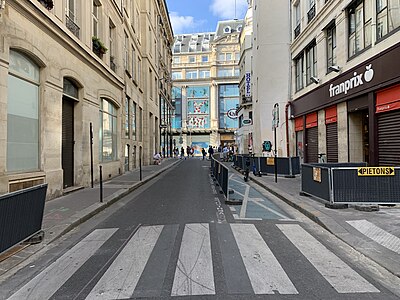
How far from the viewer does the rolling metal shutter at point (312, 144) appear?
61.1 feet

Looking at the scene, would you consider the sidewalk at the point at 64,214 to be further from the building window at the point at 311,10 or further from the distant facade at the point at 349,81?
the building window at the point at 311,10

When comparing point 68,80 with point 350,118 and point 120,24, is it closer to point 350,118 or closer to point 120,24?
point 120,24

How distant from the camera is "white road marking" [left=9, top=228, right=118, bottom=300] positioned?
3.98 m

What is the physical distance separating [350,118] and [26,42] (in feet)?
40.8

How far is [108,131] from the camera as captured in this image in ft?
58.4

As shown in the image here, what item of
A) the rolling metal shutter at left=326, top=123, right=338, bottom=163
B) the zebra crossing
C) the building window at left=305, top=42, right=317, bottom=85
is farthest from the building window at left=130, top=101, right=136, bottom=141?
the zebra crossing

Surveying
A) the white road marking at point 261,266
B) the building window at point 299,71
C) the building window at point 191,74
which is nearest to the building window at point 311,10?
the building window at point 299,71

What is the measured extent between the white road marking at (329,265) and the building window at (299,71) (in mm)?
16869

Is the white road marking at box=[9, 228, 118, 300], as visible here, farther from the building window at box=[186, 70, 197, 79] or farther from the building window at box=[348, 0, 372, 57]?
the building window at box=[186, 70, 197, 79]

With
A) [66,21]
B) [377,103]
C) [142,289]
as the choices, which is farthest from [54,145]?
[377,103]

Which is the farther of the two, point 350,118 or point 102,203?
point 350,118

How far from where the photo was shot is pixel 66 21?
40.9 feet

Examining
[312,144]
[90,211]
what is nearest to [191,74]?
[312,144]

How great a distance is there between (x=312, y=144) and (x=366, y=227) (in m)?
13.1
